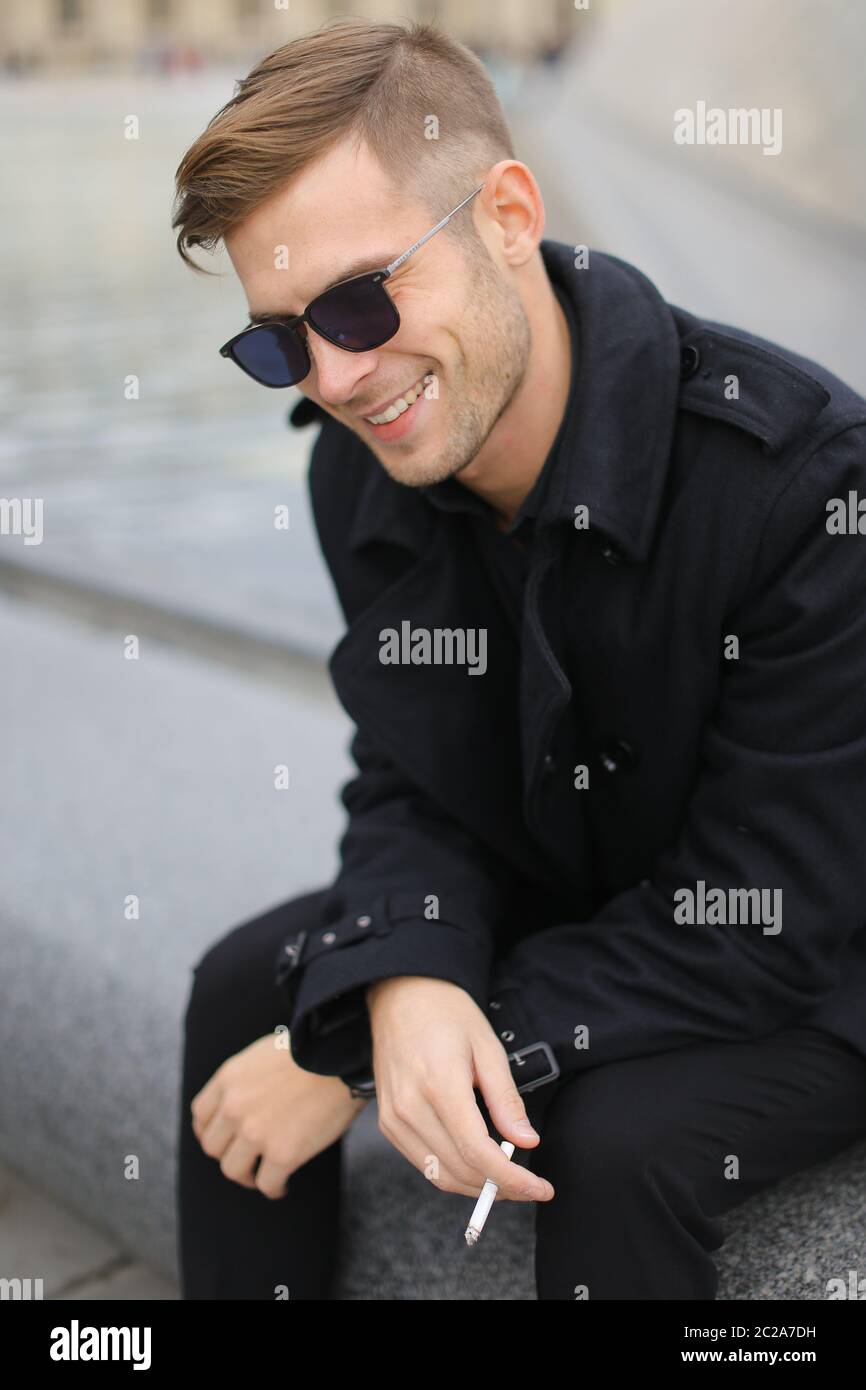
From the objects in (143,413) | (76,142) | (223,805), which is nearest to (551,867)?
(223,805)

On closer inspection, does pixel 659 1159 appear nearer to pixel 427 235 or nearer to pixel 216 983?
pixel 216 983

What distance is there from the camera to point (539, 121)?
22750 mm

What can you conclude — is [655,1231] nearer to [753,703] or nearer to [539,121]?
[753,703]

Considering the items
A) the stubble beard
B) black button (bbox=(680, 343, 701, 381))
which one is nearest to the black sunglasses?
the stubble beard

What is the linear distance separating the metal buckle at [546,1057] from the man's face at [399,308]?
2.29 ft

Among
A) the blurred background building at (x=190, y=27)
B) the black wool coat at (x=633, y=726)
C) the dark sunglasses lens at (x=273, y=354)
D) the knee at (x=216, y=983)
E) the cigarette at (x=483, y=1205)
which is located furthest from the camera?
the blurred background building at (x=190, y=27)

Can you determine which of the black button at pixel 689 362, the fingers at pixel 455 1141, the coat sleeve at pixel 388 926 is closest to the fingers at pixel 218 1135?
the coat sleeve at pixel 388 926

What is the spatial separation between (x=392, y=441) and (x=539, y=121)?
22461 mm

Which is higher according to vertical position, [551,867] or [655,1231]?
[551,867]

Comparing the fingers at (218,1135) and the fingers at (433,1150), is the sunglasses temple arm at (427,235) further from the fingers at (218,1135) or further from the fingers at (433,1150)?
the fingers at (218,1135)

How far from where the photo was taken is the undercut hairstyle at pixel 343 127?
1749 mm

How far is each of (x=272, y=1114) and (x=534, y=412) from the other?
95 centimetres

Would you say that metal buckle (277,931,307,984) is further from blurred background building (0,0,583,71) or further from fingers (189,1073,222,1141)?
blurred background building (0,0,583,71)

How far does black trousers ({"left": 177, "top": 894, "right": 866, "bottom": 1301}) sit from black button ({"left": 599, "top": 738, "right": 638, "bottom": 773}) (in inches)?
14.7
